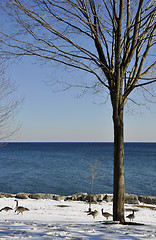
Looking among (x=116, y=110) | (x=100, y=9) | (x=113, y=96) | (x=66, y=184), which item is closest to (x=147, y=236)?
(x=116, y=110)

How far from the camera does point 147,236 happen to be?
14.1 feet

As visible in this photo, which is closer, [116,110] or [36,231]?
[36,231]

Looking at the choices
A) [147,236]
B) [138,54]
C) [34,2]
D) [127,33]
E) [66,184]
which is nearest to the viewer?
[147,236]

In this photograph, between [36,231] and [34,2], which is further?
[34,2]

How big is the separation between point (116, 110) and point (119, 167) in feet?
5.30

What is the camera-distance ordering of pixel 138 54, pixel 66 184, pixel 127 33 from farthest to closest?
pixel 66 184
pixel 138 54
pixel 127 33

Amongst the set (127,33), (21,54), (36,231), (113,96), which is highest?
(127,33)

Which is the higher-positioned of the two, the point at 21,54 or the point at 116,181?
the point at 21,54

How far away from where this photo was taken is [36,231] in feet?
14.9

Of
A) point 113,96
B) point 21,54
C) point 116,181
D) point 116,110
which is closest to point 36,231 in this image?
point 116,181

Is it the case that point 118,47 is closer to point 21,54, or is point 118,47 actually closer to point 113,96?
point 113,96

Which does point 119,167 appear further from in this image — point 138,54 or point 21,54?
point 21,54

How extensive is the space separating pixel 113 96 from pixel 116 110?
54cm

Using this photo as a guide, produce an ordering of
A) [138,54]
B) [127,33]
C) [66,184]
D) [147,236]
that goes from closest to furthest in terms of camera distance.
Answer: [147,236], [127,33], [138,54], [66,184]
